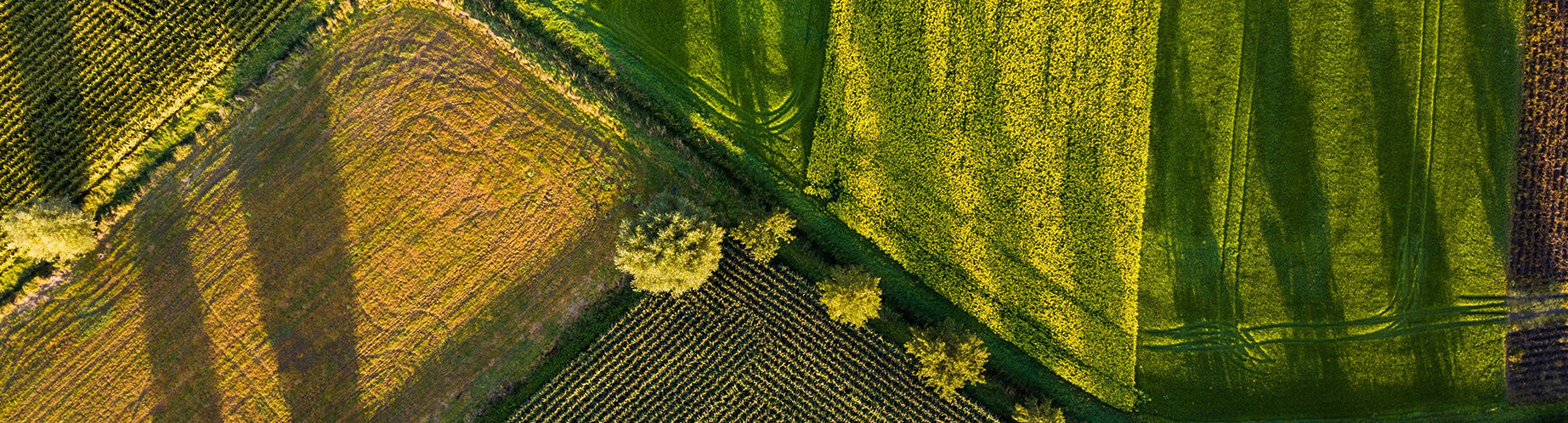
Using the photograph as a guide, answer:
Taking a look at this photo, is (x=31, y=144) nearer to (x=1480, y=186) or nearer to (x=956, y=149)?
(x=956, y=149)

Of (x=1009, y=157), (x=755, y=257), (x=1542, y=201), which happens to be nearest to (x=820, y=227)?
(x=755, y=257)

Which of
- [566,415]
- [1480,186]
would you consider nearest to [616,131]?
[566,415]

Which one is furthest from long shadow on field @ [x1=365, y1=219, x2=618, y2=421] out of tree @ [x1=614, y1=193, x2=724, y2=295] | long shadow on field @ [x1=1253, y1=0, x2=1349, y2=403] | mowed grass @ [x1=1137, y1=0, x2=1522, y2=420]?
long shadow on field @ [x1=1253, y1=0, x2=1349, y2=403]

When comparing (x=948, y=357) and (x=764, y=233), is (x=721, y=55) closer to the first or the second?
(x=764, y=233)

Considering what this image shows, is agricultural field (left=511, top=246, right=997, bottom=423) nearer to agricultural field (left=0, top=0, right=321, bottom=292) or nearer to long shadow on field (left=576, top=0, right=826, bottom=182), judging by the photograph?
long shadow on field (left=576, top=0, right=826, bottom=182)

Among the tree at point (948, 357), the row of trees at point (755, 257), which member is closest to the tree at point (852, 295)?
the row of trees at point (755, 257)
